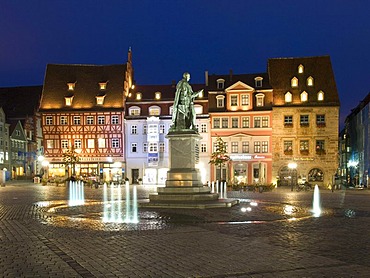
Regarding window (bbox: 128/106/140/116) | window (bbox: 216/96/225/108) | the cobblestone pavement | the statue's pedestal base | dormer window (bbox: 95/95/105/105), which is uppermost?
dormer window (bbox: 95/95/105/105)

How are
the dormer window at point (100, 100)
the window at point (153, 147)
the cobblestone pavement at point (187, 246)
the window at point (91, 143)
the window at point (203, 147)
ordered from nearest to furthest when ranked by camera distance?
1. the cobblestone pavement at point (187, 246)
2. the window at point (203, 147)
3. the window at point (153, 147)
4. the window at point (91, 143)
5. the dormer window at point (100, 100)

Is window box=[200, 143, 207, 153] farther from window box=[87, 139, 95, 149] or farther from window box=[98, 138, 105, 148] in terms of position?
window box=[87, 139, 95, 149]

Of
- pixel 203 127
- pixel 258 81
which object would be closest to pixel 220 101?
pixel 203 127

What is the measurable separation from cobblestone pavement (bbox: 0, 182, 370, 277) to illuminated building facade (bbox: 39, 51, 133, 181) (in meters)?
45.8

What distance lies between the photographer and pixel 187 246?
33.9 ft

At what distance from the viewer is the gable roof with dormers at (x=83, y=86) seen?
6278 centimetres

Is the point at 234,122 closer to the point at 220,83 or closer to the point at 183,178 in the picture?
the point at 220,83

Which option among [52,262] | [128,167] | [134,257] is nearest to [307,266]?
[134,257]

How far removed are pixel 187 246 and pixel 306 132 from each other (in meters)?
48.3

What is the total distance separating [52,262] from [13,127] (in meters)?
74.1

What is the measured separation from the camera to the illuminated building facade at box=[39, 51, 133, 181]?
61688 millimetres

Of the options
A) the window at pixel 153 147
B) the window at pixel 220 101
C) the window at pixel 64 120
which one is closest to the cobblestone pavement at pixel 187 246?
the window at pixel 220 101

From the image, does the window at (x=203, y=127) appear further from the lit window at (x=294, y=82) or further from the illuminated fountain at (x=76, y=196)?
the illuminated fountain at (x=76, y=196)

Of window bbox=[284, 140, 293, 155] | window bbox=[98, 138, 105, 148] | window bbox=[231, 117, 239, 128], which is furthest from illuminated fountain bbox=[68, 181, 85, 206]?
window bbox=[284, 140, 293, 155]
